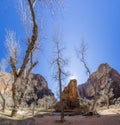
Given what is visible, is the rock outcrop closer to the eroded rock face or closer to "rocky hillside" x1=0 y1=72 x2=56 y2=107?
the eroded rock face

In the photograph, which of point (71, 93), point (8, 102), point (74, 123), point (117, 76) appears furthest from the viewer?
point (117, 76)

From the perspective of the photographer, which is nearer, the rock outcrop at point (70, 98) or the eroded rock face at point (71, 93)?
the rock outcrop at point (70, 98)

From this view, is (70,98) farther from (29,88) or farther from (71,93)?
(29,88)

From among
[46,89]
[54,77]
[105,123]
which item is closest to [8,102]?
[54,77]

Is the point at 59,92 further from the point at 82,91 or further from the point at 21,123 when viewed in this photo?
the point at 82,91

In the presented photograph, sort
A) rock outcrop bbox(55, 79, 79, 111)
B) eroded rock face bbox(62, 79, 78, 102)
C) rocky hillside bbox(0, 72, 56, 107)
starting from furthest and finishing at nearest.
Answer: eroded rock face bbox(62, 79, 78, 102) < rock outcrop bbox(55, 79, 79, 111) < rocky hillside bbox(0, 72, 56, 107)

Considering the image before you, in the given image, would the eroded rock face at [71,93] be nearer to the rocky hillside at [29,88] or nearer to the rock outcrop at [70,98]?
the rock outcrop at [70,98]

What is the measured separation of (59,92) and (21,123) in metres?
15.1

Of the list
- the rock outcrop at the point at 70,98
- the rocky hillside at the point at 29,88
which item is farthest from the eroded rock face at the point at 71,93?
the rocky hillside at the point at 29,88

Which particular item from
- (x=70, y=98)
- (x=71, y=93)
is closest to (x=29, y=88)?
(x=70, y=98)

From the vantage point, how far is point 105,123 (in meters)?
18.4

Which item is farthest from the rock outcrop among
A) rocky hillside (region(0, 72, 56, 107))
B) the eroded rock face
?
rocky hillside (region(0, 72, 56, 107))

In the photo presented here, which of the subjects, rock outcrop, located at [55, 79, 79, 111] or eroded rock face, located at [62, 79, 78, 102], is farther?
eroded rock face, located at [62, 79, 78, 102]

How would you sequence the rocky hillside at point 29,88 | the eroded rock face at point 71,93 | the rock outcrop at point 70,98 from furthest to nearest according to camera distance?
the eroded rock face at point 71,93 < the rock outcrop at point 70,98 < the rocky hillside at point 29,88
